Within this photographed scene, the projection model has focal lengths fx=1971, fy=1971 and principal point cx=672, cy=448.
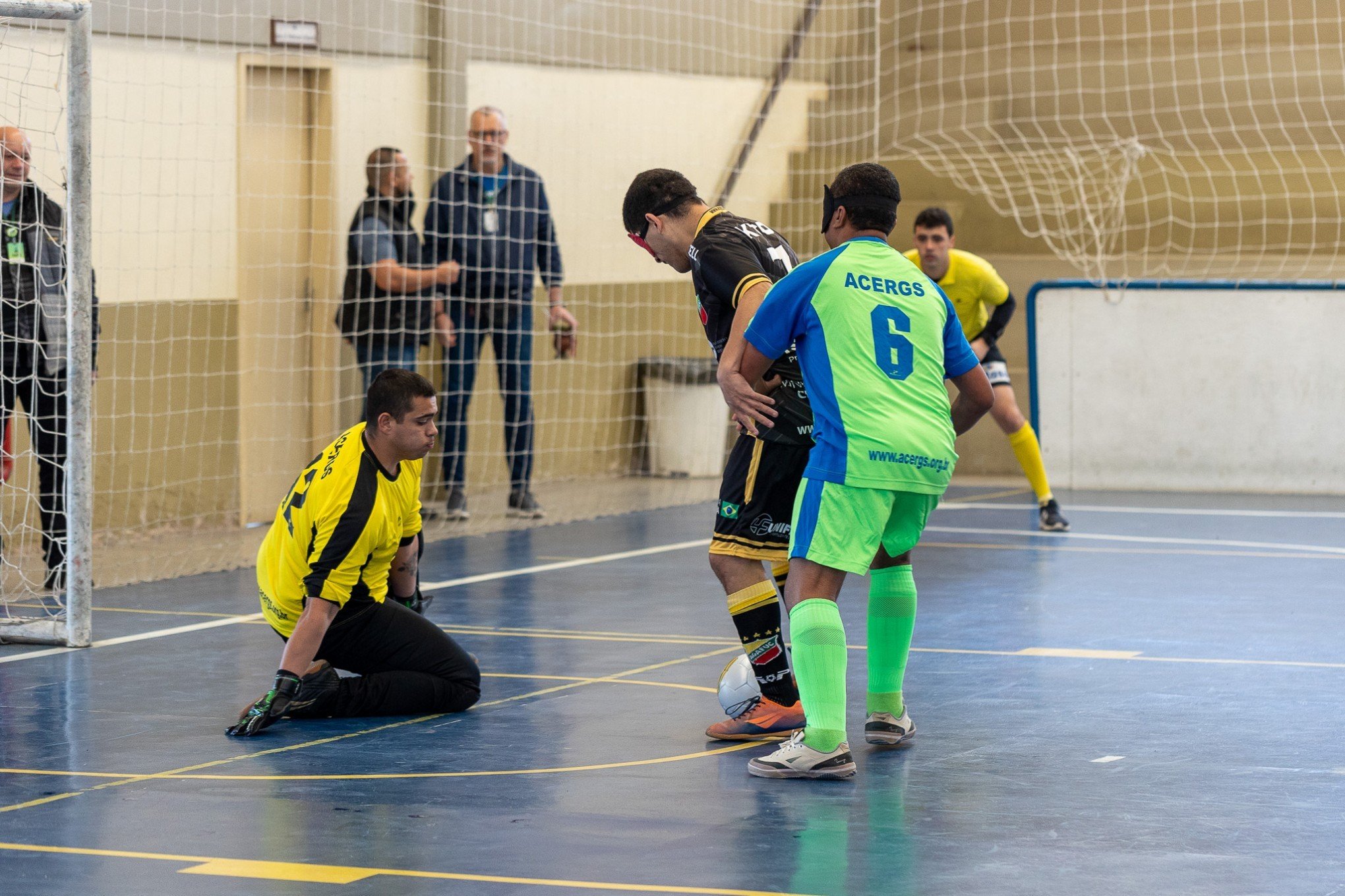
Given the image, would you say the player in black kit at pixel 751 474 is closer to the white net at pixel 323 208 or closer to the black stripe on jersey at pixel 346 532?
the black stripe on jersey at pixel 346 532

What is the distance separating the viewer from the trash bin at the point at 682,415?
14.4 meters

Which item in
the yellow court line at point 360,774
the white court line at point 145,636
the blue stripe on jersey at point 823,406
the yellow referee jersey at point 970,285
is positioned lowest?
the yellow court line at point 360,774

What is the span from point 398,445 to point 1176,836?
2.62 metres

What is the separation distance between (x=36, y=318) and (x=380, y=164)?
3151mm

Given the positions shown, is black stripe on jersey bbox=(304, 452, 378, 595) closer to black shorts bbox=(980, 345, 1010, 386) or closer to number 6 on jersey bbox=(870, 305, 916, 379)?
number 6 on jersey bbox=(870, 305, 916, 379)

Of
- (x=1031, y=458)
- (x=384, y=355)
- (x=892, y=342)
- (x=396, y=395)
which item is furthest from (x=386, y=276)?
(x=892, y=342)

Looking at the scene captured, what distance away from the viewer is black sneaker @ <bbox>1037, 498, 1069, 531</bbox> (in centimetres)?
1109

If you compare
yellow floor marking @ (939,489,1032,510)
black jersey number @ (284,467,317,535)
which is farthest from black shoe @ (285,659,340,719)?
yellow floor marking @ (939,489,1032,510)

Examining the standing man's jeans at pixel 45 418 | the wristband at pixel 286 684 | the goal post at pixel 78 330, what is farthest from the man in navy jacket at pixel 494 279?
the wristband at pixel 286 684

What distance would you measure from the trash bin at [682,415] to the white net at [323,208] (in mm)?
155

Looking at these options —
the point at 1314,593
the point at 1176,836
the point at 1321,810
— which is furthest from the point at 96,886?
the point at 1314,593

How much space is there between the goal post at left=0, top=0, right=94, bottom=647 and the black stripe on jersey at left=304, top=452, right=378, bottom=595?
6.30 feet

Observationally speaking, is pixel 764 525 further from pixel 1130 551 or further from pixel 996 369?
pixel 996 369

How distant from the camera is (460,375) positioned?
11.9 metres
